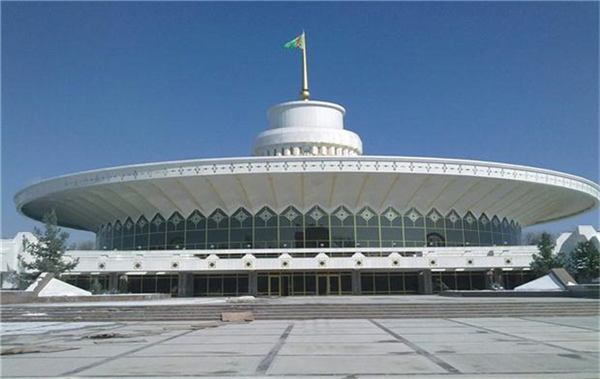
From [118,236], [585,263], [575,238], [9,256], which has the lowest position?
[585,263]

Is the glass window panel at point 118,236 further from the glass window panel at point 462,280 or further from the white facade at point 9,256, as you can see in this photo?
the glass window panel at point 462,280

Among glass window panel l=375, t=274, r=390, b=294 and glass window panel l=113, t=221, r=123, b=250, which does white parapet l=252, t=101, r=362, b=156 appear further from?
glass window panel l=113, t=221, r=123, b=250

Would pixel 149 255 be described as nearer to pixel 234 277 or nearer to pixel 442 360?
pixel 234 277

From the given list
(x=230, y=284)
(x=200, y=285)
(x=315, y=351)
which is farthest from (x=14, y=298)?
(x=315, y=351)

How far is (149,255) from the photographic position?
39.0m

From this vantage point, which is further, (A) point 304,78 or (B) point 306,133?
(A) point 304,78

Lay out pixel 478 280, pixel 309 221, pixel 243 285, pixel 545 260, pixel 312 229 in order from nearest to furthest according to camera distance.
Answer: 1. pixel 545 260
2. pixel 243 285
3. pixel 478 280
4. pixel 312 229
5. pixel 309 221

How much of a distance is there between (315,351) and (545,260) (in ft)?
100

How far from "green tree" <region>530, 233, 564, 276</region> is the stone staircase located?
16.6m

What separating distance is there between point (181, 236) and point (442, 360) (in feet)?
115

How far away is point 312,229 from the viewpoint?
40656 mm

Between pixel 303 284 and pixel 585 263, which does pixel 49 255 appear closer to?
pixel 303 284

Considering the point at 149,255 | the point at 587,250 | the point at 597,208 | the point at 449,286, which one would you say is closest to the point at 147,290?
the point at 149,255

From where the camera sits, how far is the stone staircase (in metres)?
20.1
